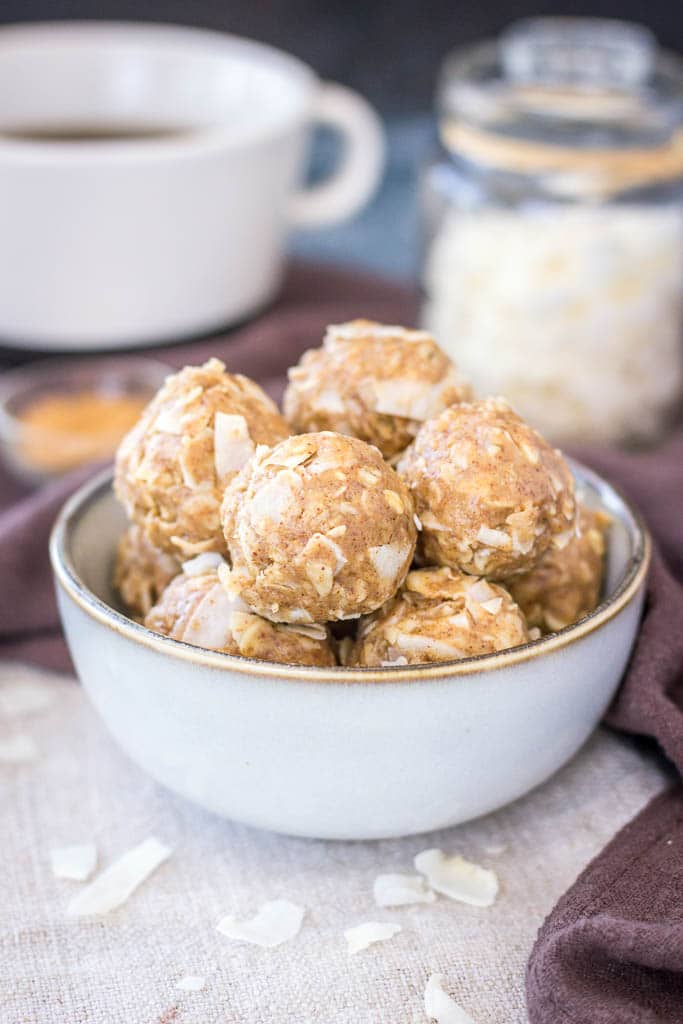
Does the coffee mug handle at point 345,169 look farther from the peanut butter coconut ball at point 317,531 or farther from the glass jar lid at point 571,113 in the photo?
the peanut butter coconut ball at point 317,531

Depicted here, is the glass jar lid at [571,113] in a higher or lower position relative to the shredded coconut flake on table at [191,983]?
higher

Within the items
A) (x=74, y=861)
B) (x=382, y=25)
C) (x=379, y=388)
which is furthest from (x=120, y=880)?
(x=382, y=25)

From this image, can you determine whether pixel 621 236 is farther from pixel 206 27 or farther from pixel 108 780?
pixel 206 27

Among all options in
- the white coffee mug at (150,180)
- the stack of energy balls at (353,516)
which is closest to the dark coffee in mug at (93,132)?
the white coffee mug at (150,180)

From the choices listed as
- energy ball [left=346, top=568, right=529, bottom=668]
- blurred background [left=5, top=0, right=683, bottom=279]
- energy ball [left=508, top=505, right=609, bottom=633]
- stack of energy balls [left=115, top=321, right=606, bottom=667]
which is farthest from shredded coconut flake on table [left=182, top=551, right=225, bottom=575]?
blurred background [left=5, top=0, right=683, bottom=279]

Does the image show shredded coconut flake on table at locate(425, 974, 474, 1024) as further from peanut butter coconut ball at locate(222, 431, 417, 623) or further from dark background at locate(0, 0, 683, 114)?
dark background at locate(0, 0, 683, 114)

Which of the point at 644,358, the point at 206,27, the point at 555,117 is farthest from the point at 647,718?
the point at 206,27
